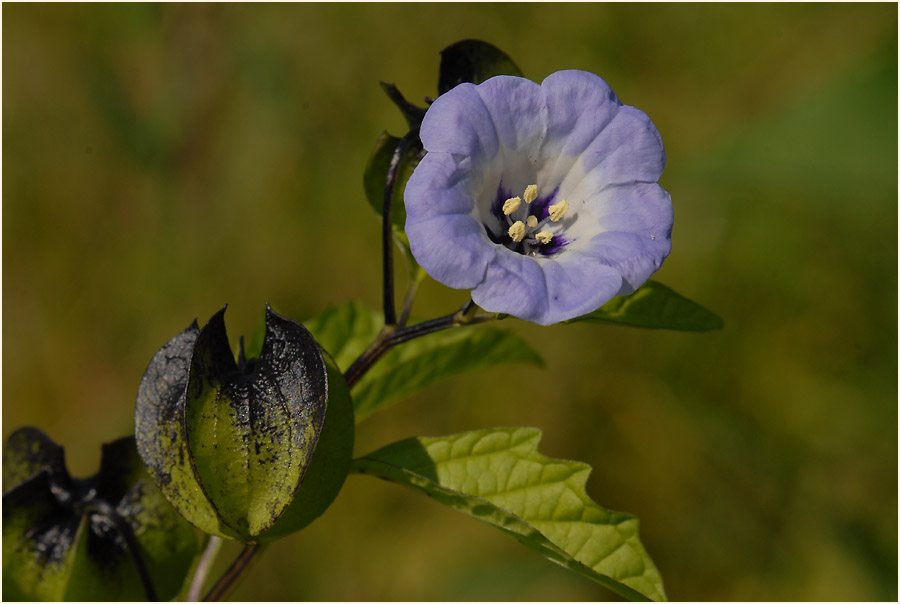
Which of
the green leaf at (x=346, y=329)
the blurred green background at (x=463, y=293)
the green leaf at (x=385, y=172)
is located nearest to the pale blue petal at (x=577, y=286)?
the green leaf at (x=385, y=172)

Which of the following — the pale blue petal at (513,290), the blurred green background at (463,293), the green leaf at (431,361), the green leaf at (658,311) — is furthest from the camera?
the blurred green background at (463,293)

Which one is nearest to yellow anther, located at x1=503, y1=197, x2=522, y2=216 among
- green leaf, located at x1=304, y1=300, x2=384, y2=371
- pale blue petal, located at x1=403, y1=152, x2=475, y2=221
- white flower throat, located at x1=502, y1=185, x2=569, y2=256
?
white flower throat, located at x1=502, y1=185, x2=569, y2=256

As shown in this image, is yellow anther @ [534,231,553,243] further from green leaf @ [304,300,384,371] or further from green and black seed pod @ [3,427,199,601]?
green and black seed pod @ [3,427,199,601]

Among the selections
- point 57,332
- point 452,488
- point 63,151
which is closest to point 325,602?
point 57,332

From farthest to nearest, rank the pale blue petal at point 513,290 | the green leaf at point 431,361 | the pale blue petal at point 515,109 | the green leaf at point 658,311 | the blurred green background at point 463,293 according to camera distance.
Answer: the blurred green background at point 463,293 → the green leaf at point 431,361 → the green leaf at point 658,311 → the pale blue petal at point 515,109 → the pale blue petal at point 513,290

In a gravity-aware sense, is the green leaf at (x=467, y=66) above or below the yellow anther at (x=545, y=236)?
above

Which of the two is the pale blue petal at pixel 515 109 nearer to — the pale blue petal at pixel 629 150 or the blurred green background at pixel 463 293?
the pale blue petal at pixel 629 150

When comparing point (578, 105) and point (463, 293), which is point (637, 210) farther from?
point (463, 293)

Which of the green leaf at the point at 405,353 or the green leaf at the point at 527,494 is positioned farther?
the green leaf at the point at 405,353
